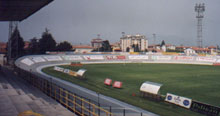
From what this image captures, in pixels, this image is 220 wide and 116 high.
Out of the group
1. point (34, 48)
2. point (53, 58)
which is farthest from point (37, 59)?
point (34, 48)

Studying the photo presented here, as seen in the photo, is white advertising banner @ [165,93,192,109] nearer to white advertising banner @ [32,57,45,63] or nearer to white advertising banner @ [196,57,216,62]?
white advertising banner @ [32,57,45,63]

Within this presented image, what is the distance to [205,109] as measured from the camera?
14.6 metres

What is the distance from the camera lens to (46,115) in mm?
13484

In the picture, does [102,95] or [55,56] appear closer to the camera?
[102,95]

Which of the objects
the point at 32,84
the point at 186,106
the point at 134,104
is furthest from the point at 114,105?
the point at 32,84

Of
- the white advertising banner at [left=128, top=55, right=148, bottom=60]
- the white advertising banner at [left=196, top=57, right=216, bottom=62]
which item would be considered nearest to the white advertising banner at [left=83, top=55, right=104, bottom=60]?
the white advertising banner at [left=128, top=55, right=148, bottom=60]

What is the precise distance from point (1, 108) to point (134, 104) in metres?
10.1

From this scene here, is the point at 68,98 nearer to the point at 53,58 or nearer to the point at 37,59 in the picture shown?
the point at 37,59

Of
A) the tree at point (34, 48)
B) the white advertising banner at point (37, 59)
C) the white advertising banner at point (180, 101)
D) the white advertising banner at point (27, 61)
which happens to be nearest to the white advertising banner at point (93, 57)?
the white advertising banner at point (37, 59)

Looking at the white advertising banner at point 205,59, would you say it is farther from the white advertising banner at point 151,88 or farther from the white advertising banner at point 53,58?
the white advertising banner at point 151,88

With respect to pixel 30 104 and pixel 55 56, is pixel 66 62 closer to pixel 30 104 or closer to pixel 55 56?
pixel 55 56

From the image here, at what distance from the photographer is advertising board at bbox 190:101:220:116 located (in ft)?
45.5

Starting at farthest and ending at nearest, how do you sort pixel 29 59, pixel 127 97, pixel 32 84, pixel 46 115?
pixel 29 59 < pixel 32 84 < pixel 127 97 < pixel 46 115

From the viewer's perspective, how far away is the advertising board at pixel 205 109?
13.9 metres
